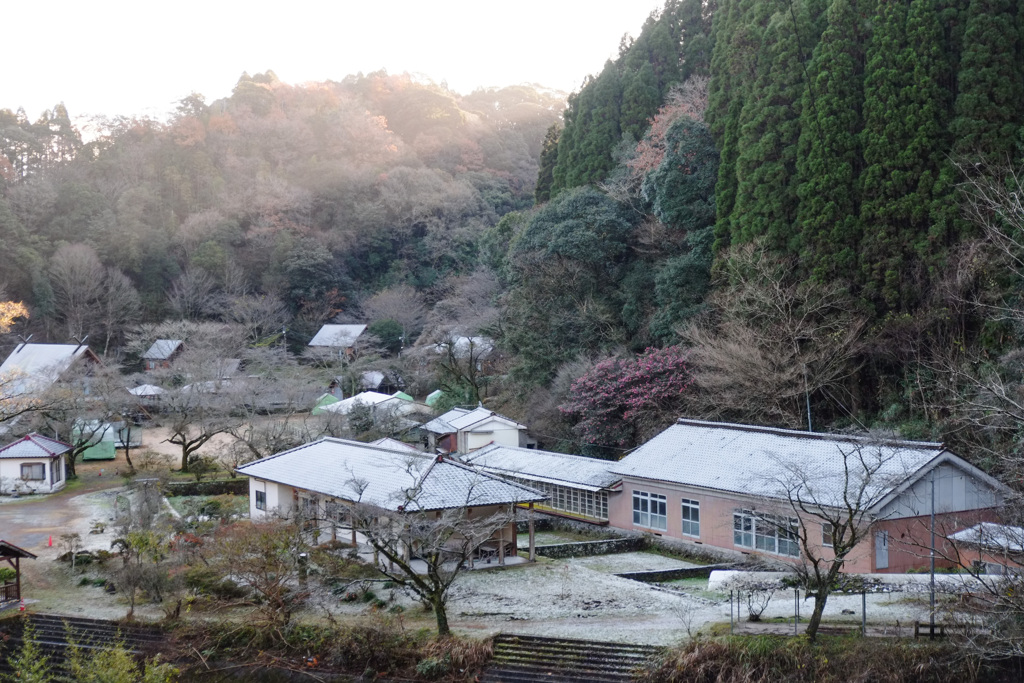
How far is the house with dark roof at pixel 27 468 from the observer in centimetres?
2767

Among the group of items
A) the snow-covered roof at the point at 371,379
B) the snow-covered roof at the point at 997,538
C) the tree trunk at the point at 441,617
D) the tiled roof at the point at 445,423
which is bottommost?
the tree trunk at the point at 441,617

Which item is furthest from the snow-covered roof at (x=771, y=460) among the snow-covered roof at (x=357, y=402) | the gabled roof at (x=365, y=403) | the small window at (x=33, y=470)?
the small window at (x=33, y=470)

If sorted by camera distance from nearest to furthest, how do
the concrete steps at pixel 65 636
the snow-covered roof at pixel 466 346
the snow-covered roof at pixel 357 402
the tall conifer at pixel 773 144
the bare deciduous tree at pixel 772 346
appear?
the concrete steps at pixel 65 636 → the bare deciduous tree at pixel 772 346 → the tall conifer at pixel 773 144 → the snow-covered roof at pixel 357 402 → the snow-covered roof at pixel 466 346

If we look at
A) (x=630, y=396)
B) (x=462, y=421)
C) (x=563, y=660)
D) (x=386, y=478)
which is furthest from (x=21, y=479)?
(x=563, y=660)

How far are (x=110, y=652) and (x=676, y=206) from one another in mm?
21040

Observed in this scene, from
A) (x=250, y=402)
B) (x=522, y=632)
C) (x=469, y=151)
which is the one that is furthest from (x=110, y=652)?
(x=469, y=151)

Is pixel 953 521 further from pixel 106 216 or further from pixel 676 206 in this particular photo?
pixel 106 216

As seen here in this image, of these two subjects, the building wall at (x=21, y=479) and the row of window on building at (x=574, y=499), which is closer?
the row of window on building at (x=574, y=499)

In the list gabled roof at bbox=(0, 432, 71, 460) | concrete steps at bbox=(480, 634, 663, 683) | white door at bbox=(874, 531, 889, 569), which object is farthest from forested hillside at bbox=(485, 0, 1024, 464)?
gabled roof at bbox=(0, 432, 71, 460)

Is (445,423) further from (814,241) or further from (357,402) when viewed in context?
(814,241)

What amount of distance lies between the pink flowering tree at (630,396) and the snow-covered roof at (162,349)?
2716cm

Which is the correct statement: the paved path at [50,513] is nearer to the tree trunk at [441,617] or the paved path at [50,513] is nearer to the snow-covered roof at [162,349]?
the tree trunk at [441,617]

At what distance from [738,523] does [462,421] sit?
13.1 metres

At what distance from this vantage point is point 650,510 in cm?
2114
